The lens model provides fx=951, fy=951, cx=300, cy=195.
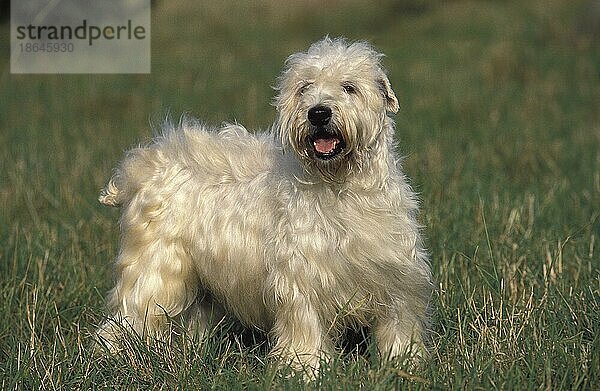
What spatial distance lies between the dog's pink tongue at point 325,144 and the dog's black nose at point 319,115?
10 cm

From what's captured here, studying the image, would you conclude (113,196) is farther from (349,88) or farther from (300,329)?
(349,88)

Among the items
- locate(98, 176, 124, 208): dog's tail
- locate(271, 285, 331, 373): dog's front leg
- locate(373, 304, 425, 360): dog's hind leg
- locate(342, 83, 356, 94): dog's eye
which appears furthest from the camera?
locate(98, 176, 124, 208): dog's tail

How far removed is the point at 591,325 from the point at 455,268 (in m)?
1.49

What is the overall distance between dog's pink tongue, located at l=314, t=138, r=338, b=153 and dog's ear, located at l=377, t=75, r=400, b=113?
0.39m

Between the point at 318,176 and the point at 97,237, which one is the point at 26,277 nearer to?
the point at 97,237

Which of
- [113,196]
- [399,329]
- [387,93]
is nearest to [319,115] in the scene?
→ [387,93]

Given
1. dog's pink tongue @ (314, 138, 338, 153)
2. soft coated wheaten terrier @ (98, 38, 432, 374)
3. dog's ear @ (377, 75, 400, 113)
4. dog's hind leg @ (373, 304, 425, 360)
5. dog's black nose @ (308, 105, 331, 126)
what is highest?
dog's ear @ (377, 75, 400, 113)

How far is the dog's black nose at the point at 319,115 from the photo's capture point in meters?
4.38

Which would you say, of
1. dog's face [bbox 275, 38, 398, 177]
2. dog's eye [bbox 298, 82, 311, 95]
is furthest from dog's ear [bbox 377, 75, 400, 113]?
dog's eye [bbox 298, 82, 311, 95]

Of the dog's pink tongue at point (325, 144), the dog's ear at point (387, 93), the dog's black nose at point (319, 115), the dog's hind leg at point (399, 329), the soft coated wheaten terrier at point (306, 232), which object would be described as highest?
the dog's ear at point (387, 93)

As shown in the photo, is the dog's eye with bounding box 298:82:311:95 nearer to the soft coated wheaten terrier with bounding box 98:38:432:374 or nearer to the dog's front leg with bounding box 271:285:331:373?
the soft coated wheaten terrier with bounding box 98:38:432:374

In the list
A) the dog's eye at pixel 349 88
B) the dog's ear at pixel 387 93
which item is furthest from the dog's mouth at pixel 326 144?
the dog's ear at pixel 387 93

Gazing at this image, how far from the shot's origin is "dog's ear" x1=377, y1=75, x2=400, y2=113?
4.70 metres

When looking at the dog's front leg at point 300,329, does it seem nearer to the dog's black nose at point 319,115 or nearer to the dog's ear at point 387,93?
the dog's black nose at point 319,115
